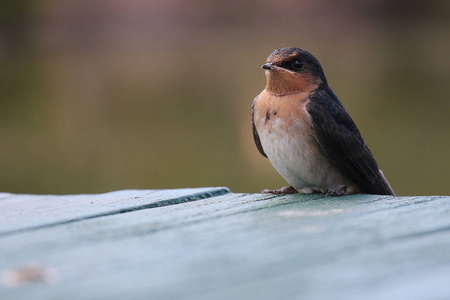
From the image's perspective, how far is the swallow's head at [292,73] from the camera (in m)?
4.21

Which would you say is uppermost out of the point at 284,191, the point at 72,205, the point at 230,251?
the point at 230,251

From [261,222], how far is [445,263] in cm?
75

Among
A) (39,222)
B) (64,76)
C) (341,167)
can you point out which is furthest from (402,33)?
(39,222)

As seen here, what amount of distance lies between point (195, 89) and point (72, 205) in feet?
71.8

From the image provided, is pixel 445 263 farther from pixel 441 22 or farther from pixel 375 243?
pixel 441 22

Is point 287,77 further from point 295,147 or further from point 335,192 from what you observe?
point 335,192

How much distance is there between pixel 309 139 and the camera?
13.0ft

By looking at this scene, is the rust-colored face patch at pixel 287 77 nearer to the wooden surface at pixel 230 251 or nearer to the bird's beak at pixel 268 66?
the bird's beak at pixel 268 66

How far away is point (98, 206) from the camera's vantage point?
3.03 m

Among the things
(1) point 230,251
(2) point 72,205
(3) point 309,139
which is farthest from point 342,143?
(1) point 230,251

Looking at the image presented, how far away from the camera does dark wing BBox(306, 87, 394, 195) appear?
13.1 ft

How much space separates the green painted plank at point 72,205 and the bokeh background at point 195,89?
11.4m

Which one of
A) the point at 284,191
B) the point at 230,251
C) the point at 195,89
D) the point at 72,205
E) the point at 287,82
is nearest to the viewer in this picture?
the point at 230,251

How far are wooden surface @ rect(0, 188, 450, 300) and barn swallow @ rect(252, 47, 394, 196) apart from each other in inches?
40.9
